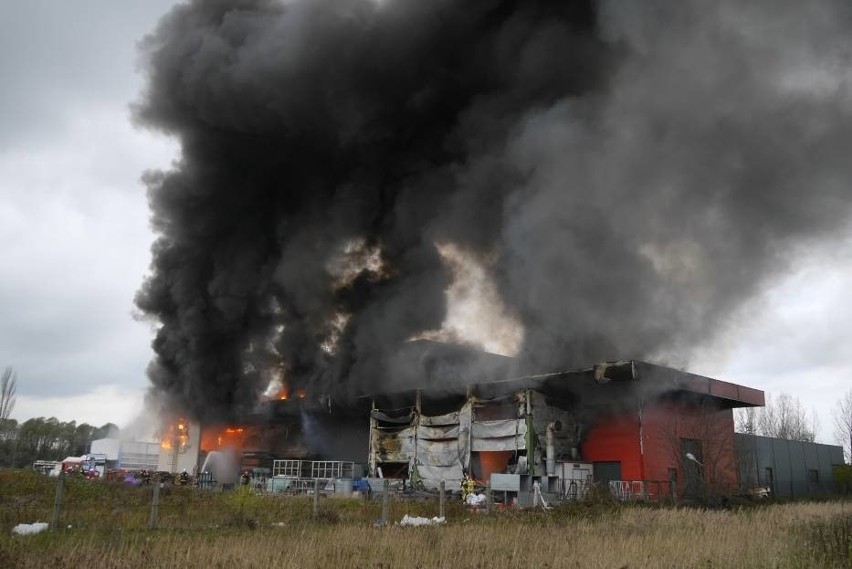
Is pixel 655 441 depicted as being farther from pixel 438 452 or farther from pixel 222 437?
pixel 222 437

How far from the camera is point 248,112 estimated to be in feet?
97.8

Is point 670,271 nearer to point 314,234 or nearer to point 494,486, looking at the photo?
point 494,486

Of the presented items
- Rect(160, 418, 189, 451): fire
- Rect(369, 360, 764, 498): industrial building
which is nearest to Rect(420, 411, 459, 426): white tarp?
Rect(369, 360, 764, 498): industrial building

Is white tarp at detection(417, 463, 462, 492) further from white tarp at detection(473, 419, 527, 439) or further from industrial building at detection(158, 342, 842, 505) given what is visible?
white tarp at detection(473, 419, 527, 439)

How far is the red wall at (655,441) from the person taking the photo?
22391mm

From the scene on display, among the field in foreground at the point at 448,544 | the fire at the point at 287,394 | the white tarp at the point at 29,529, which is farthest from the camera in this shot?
the fire at the point at 287,394

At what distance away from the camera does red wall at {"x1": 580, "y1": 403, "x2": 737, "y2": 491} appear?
22.4 meters

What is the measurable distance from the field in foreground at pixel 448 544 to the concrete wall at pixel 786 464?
14.9 metres

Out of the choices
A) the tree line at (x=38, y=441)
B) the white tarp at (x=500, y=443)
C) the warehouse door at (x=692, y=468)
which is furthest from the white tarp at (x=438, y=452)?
the tree line at (x=38, y=441)

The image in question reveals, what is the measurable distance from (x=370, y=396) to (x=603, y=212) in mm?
13415

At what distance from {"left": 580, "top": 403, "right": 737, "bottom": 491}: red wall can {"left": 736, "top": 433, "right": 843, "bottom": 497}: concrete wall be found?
3020 mm

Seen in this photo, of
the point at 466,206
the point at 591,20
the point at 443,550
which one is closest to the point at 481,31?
the point at 591,20

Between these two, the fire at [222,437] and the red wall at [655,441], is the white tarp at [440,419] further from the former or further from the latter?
the fire at [222,437]

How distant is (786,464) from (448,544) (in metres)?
29.0
